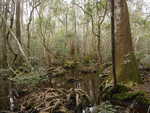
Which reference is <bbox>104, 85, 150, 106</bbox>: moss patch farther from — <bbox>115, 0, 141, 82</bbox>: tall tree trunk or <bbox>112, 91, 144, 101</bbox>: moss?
<bbox>115, 0, 141, 82</bbox>: tall tree trunk

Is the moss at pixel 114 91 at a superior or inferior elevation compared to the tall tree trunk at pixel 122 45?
inferior

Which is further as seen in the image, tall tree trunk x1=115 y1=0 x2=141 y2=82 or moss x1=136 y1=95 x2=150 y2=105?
tall tree trunk x1=115 y1=0 x2=141 y2=82

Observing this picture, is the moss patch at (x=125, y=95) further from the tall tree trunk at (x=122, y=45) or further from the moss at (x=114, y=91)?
the tall tree trunk at (x=122, y=45)

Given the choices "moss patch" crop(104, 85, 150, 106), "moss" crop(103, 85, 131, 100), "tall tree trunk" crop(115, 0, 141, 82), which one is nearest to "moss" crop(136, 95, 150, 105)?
"moss patch" crop(104, 85, 150, 106)

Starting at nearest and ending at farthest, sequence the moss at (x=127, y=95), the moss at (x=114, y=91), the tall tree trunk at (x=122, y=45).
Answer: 1. the moss at (x=127, y=95)
2. the moss at (x=114, y=91)
3. the tall tree trunk at (x=122, y=45)

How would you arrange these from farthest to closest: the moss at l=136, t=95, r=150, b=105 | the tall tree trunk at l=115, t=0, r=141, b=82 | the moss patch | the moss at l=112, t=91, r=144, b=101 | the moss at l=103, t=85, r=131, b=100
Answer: the tall tree trunk at l=115, t=0, r=141, b=82, the moss at l=103, t=85, r=131, b=100, the moss at l=112, t=91, r=144, b=101, the moss patch, the moss at l=136, t=95, r=150, b=105

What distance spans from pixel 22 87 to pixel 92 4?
8.13 metres

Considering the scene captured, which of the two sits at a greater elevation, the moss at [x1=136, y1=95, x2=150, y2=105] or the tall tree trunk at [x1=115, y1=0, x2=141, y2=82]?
the tall tree trunk at [x1=115, y1=0, x2=141, y2=82]

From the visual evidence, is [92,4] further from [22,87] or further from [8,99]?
[8,99]

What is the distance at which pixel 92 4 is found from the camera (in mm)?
12453

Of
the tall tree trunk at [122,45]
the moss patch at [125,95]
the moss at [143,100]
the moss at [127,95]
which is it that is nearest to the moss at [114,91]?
the moss patch at [125,95]

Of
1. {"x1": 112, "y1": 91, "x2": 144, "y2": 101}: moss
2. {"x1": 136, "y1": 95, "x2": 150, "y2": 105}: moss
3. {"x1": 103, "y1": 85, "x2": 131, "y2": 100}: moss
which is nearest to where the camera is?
{"x1": 136, "y1": 95, "x2": 150, "y2": 105}: moss

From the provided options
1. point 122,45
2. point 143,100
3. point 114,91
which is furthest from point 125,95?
point 122,45

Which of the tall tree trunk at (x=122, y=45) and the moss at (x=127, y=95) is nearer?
the moss at (x=127, y=95)
